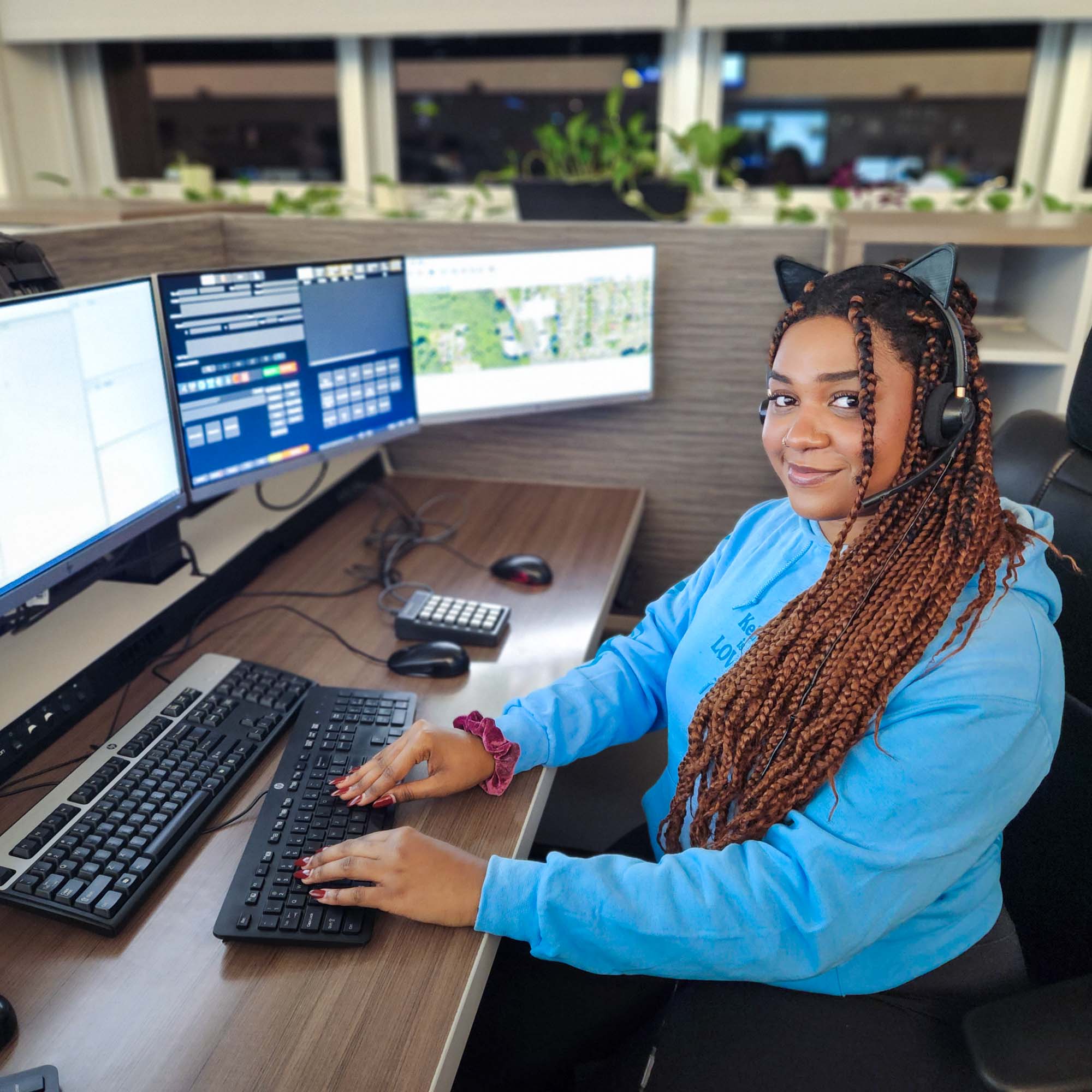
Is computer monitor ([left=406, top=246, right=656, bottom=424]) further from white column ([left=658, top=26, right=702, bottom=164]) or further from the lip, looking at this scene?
white column ([left=658, top=26, right=702, bottom=164])

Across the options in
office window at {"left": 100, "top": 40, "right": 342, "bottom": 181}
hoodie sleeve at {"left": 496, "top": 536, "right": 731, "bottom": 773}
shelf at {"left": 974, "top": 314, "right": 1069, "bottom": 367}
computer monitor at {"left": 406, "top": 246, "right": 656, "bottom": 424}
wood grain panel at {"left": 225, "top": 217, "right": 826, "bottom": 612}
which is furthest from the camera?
office window at {"left": 100, "top": 40, "right": 342, "bottom": 181}

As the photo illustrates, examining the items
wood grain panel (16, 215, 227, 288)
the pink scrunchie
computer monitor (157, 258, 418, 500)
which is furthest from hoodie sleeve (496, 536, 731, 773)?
wood grain panel (16, 215, 227, 288)

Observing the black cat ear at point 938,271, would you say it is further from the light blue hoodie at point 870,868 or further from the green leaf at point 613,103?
the green leaf at point 613,103

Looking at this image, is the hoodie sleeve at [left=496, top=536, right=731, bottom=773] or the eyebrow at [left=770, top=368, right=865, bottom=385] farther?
the hoodie sleeve at [left=496, top=536, right=731, bottom=773]

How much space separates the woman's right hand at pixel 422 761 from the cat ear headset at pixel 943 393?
0.46 metres

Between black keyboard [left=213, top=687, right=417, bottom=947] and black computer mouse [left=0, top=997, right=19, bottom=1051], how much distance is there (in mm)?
149

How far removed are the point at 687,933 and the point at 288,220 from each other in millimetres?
1531

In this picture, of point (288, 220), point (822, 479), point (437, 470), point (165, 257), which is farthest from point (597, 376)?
point (822, 479)

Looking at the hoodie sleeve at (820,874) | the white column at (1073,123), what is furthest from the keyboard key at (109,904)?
the white column at (1073,123)

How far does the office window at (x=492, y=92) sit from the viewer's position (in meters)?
3.53

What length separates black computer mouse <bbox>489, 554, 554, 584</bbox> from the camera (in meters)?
1.46

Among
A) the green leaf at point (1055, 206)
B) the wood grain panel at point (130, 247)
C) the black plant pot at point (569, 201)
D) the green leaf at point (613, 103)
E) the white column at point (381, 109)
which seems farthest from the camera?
the white column at point (381, 109)

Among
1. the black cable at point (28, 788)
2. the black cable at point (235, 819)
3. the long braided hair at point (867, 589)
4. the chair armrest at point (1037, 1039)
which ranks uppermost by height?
the long braided hair at point (867, 589)

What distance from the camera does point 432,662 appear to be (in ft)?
3.87
